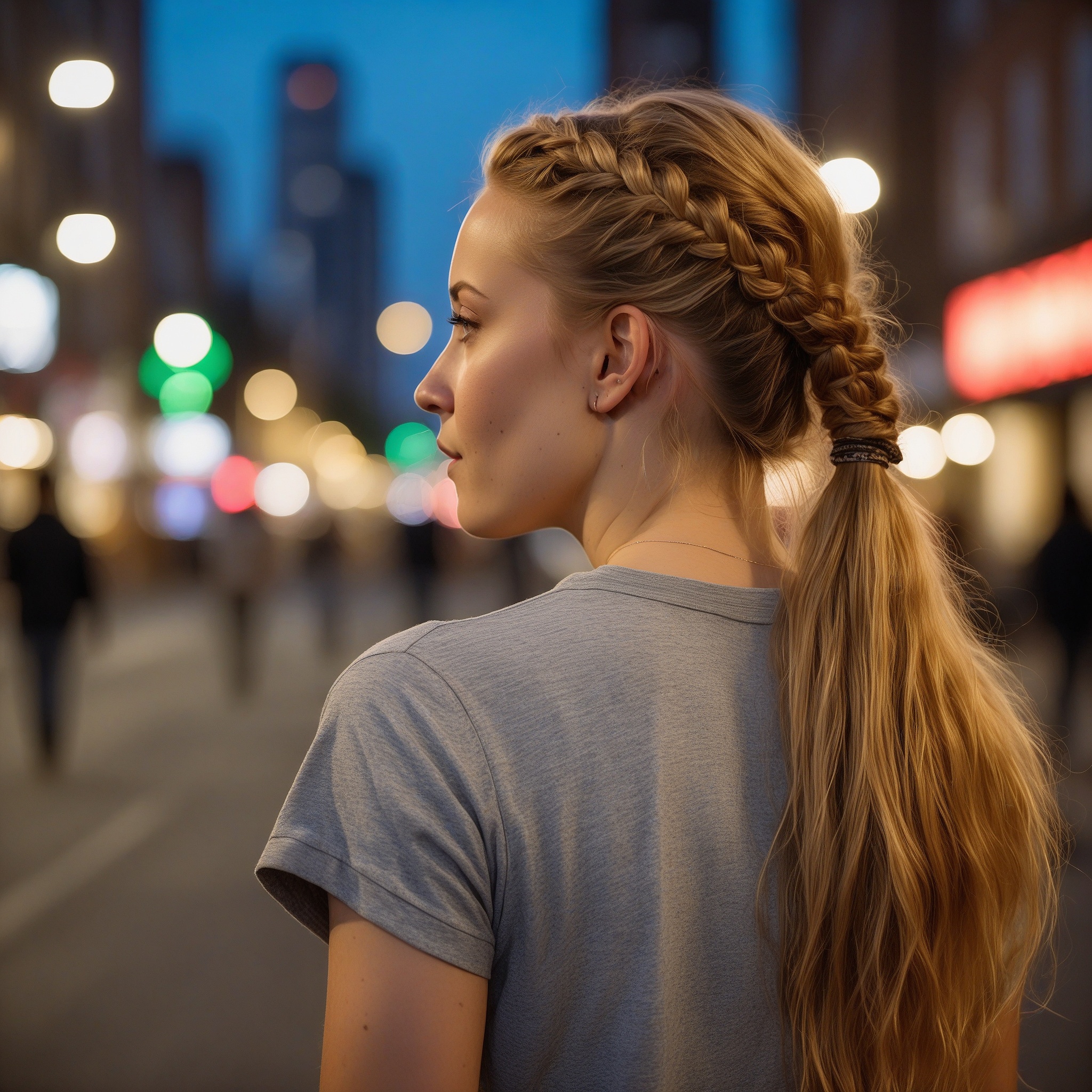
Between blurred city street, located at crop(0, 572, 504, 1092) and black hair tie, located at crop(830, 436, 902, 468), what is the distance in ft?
10.2

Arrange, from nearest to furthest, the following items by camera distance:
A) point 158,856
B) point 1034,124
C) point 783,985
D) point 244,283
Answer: point 783,985
point 158,856
point 1034,124
point 244,283

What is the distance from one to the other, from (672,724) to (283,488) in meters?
51.8

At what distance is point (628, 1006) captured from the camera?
3.79ft

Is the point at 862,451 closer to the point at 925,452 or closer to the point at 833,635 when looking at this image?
the point at 833,635

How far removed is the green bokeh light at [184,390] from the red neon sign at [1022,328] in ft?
38.7

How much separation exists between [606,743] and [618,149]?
0.68 m

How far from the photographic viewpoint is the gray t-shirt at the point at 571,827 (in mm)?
1077

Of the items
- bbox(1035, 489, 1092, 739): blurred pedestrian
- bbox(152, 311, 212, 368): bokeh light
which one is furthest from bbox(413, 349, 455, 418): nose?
bbox(152, 311, 212, 368): bokeh light

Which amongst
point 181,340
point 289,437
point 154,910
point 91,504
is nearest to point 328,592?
point 181,340

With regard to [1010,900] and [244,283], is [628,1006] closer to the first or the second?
[1010,900]

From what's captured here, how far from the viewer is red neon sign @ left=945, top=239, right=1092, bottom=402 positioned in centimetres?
1562

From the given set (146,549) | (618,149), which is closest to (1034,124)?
(618,149)

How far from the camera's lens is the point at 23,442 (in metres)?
21.8

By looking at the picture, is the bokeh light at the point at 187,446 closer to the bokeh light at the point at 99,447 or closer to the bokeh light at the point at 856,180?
the bokeh light at the point at 99,447
